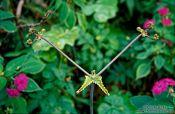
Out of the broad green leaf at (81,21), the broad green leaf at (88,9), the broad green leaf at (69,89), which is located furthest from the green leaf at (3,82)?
the broad green leaf at (88,9)

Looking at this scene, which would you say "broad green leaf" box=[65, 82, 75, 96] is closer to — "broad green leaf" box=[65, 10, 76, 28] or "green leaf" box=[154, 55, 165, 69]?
"broad green leaf" box=[65, 10, 76, 28]

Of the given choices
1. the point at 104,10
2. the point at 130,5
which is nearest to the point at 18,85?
the point at 104,10

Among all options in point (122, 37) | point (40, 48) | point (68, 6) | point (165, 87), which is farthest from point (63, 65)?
point (165, 87)

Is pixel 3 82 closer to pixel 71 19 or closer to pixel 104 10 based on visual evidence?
pixel 71 19

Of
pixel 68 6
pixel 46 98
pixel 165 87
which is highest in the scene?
pixel 68 6

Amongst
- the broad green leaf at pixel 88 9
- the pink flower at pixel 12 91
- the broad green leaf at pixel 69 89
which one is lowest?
the pink flower at pixel 12 91

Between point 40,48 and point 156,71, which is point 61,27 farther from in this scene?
point 156,71

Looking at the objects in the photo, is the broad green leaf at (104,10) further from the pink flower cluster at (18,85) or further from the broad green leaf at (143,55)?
the pink flower cluster at (18,85)

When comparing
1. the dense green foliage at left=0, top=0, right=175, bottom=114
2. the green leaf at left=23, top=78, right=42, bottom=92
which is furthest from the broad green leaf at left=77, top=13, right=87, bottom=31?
the green leaf at left=23, top=78, right=42, bottom=92
